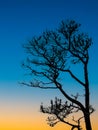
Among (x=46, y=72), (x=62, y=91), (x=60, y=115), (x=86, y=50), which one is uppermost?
(x=86, y=50)

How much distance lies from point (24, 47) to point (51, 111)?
4716 mm

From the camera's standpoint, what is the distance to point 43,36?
19766 millimetres

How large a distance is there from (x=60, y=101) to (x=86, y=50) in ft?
11.5

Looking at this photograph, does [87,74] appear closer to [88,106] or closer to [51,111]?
[88,106]

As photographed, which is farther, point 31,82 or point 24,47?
point 24,47

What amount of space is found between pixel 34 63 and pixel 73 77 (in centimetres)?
277

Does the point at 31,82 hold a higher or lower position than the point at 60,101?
higher

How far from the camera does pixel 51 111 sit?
61.6ft

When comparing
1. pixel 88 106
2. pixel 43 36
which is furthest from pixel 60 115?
pixel 43 36

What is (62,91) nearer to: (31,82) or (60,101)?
(60,101)

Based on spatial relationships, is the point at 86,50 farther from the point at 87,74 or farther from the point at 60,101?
the point at 60,101

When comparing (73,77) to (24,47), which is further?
(24,47)

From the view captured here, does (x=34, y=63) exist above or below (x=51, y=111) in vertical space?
above

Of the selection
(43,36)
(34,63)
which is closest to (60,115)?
(34,63)
